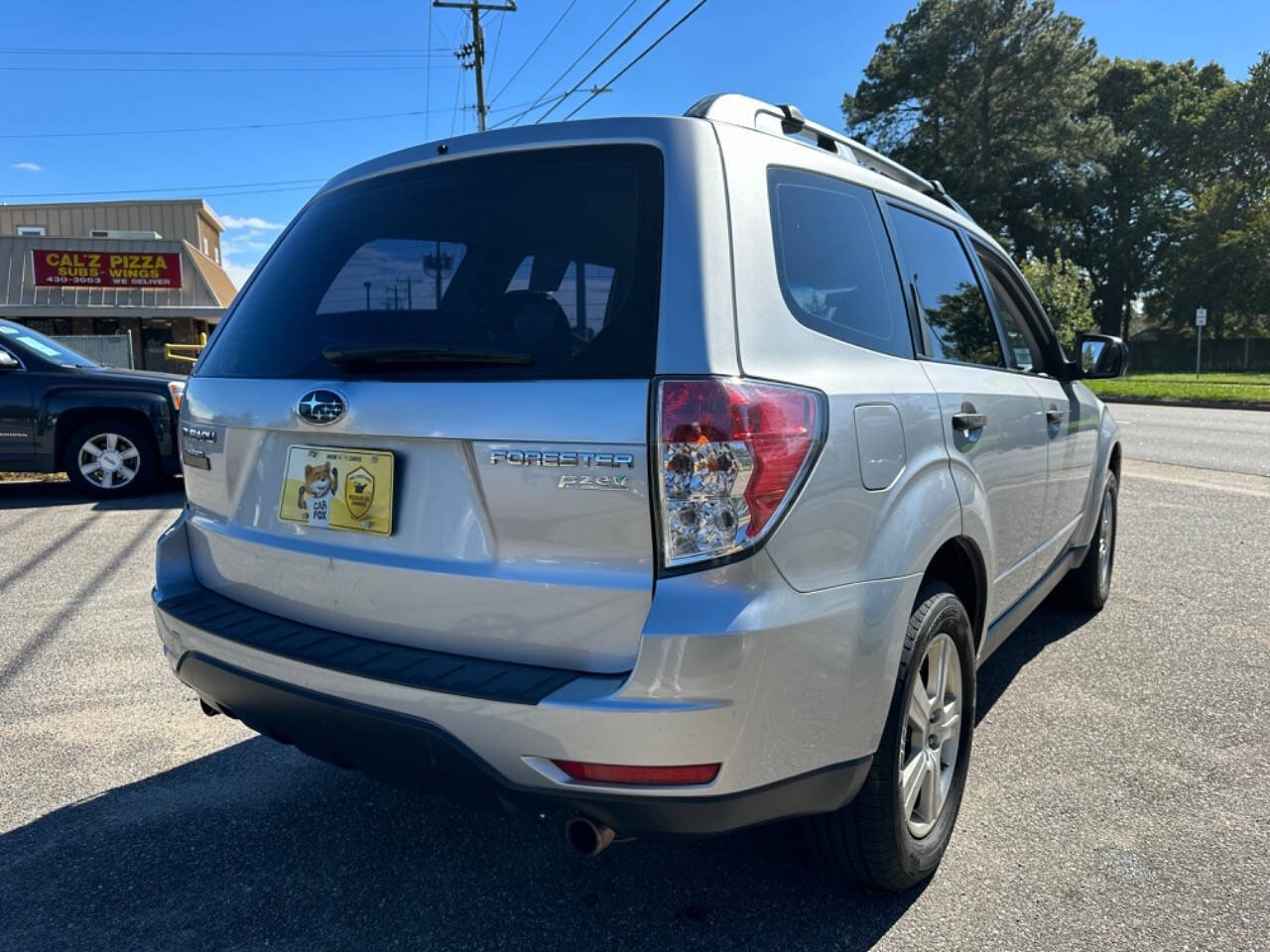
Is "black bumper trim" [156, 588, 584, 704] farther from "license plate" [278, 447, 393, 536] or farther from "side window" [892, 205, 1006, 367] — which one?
"side window" [892, 205, 1006, 367]

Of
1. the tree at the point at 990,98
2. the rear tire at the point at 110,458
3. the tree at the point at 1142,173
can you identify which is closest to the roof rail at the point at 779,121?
the rear tire at the point at 110,458

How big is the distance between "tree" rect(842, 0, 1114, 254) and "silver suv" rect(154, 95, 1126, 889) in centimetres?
4494

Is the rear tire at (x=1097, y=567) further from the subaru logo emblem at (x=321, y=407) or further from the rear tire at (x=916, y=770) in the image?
the subaru logo emblem at (x=321, y=407)

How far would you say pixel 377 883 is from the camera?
98.0 inches

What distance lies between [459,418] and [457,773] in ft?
2.40

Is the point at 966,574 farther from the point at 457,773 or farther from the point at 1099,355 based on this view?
the point at 1099,355

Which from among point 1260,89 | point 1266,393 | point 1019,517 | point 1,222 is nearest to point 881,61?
point 1260,89

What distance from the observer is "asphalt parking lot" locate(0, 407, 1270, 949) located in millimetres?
2285

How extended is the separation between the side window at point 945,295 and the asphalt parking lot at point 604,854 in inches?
54.7

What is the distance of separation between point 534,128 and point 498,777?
4.82 feet

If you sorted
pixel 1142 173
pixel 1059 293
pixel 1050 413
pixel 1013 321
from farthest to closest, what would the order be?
pixel 1142 173 → pixel 1059 293 → pixel 1013 321 → pixel 1050 413

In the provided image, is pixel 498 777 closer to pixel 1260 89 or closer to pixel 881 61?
pixel 881 61

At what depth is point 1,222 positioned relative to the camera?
31500mm

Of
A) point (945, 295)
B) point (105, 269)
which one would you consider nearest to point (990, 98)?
point (105, 269)
